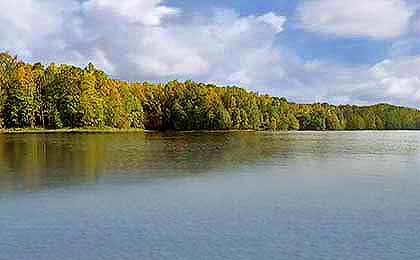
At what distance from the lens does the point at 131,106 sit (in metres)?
80.9

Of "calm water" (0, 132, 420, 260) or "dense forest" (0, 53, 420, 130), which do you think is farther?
"dense forest" (0, 53, 420, 130)

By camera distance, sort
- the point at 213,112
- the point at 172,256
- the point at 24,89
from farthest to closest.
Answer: the point at 213,112
the point at 24,89
the point at 172,256

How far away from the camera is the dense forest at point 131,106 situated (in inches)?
2623

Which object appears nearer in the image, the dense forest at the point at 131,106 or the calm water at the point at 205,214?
the calm water at the point at 205,214

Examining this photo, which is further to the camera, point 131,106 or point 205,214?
point 131,106

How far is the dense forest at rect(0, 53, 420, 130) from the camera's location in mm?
66625

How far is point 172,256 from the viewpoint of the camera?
25.8 feet

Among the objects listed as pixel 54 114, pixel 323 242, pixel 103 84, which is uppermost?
pixel 103 84

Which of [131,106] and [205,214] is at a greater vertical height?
[131,106]

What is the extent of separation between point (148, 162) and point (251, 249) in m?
14.5

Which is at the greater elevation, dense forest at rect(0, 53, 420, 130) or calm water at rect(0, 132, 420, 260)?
dense forest at rect(0, 53, 420, 130)

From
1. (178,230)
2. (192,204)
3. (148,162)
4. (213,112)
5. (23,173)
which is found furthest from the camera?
(213,112)

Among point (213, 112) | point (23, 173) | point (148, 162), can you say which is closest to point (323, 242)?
point (23, 173)

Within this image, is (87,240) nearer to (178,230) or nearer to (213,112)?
(178,230)
